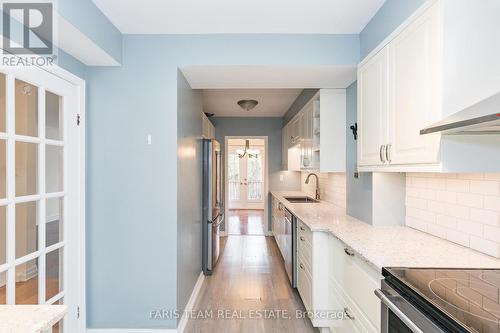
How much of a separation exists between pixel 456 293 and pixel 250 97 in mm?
3926

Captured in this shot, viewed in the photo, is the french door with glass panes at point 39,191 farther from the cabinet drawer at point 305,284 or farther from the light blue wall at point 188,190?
the cabinet drawer at point 305,284

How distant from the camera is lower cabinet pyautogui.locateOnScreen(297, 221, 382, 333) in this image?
1565 millimetres

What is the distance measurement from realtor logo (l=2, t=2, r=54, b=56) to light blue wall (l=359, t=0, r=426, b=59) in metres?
2.07

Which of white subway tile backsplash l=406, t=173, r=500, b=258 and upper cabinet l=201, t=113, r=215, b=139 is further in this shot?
upper cabinet l=201, t=113, r=215, b=139

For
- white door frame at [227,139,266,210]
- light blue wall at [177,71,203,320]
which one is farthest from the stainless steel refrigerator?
white door frame at [227,139,266,210]

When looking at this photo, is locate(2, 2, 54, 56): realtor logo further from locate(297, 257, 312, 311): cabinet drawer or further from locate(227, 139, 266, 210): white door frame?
locate(227, 139, 266, 210): white door frame

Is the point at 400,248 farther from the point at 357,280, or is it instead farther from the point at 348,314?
the point at 348,314

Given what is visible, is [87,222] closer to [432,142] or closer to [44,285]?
[44,285]

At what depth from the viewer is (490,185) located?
4.93 ft

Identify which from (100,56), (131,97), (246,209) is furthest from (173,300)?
(246,209)

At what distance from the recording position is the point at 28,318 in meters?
0.95

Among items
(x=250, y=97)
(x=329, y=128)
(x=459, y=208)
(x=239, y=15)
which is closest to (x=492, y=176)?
(x=459, y=208)

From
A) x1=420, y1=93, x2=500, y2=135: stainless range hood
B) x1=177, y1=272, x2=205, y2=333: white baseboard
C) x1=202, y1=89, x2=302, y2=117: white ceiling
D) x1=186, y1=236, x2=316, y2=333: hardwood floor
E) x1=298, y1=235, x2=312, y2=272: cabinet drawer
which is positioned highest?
x1=202, y1=89, x2=302, y2=117: white ceiling

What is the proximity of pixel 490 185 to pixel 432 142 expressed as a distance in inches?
18.4
